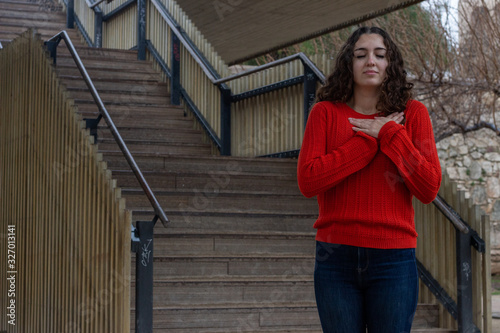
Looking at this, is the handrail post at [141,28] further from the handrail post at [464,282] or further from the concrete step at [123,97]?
the handrail post at [464,282]

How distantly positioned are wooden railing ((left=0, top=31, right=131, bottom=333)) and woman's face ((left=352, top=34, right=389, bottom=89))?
7.74 feet

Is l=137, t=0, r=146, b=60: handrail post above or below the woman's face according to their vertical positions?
above

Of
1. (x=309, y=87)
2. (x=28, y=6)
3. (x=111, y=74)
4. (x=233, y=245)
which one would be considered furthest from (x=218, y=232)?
(x=28, y=6)

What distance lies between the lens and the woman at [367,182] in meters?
2.24

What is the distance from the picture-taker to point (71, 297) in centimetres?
504

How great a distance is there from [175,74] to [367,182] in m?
7.87

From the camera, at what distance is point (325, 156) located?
7.75ft

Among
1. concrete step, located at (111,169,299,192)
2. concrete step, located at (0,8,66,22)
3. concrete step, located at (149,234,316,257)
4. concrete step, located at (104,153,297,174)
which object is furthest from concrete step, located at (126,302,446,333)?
concrete step, located at (0,8,66,22)

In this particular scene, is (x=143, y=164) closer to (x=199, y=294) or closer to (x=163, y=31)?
(x=199, y=294)

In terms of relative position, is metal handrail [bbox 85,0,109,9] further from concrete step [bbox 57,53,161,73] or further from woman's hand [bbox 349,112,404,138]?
woman's hand [bbox 349,112,404,138]

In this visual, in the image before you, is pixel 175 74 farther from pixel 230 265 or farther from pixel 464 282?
pixel 464 282

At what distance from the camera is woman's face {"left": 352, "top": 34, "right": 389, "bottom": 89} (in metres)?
→ 2.42

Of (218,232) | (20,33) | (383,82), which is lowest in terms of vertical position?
(218,232)

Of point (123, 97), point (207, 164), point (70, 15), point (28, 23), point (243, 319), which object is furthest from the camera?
point (70, 15)
